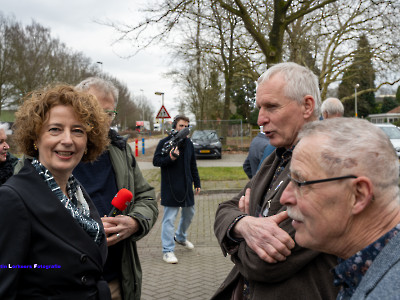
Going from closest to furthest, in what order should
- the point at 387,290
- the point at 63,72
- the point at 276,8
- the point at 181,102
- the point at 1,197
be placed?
the point at 387,290 → the point at 1,197 → the point at 276,8 → the point at 63,72 → the point at 181,102

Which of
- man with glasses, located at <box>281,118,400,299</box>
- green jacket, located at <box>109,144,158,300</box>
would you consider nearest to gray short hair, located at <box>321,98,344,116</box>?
green jacket, located at <box>109,144,158,300</box>

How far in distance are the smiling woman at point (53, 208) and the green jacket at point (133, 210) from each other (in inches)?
19.9

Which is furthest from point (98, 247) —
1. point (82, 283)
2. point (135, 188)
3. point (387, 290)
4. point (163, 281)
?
point (163, 281)

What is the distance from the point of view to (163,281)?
196 inches

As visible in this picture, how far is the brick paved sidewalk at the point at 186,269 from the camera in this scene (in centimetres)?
468

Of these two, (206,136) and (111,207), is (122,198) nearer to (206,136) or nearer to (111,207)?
(111,207)

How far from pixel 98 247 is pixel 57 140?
61 centimetres

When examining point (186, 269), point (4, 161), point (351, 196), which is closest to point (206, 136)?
point (186, 269)

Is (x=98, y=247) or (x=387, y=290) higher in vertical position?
(x=387, y=290)

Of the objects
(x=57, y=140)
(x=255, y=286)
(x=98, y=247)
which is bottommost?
(x=255, y=286)

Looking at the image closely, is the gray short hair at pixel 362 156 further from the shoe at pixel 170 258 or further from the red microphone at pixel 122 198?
the shoe at pixel 170 258

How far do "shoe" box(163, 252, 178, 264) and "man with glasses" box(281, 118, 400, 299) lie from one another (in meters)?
4.50

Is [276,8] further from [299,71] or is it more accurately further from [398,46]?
[299,71]

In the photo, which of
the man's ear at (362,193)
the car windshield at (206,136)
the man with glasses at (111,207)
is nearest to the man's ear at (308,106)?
the man's ear at (362,193)
